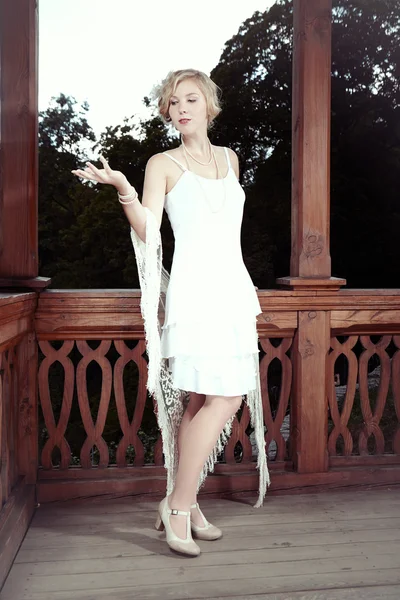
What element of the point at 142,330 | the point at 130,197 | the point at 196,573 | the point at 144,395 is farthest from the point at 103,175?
the point at 196,573

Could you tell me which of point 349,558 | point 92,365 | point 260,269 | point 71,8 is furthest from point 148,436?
point 349,558

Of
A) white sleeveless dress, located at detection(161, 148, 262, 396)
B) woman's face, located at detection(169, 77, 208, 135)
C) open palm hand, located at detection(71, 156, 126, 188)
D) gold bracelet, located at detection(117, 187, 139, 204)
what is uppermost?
woman's face, located at detection(169, 77, 208, 135)

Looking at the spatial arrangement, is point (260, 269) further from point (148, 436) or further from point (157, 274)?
point (157, 274)

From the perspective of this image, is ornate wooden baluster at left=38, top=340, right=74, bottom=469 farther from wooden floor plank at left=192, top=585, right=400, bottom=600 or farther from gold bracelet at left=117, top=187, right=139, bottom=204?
wooden floor plank at left=192, top=585, right=400, bottom=600

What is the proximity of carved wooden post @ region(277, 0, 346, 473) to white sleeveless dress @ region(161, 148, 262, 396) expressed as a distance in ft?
2.44

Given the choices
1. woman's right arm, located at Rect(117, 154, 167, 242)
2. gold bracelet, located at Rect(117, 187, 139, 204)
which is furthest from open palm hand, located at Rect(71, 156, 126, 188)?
woman's right arm, located at Rect(117, 154, 167, 242)

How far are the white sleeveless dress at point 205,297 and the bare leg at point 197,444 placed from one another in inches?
3.2

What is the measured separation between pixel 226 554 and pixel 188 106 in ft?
5.48

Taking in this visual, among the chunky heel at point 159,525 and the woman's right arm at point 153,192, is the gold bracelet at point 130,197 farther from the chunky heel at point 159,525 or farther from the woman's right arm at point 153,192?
the chunky heel at point 159,525

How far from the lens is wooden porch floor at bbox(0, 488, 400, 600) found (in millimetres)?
2139

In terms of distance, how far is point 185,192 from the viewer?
95.0 inches

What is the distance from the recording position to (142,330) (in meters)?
3.08

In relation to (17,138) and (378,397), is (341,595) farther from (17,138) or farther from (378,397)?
(17,138)

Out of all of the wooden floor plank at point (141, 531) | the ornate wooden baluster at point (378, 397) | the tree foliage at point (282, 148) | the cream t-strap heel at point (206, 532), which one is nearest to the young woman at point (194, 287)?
the cream t-strap heel at point (206, 532)
